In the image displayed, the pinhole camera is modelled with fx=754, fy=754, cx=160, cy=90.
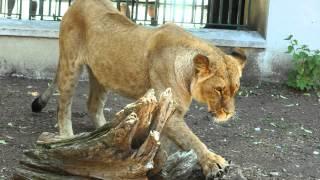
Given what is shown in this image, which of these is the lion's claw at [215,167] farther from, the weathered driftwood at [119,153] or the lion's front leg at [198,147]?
the weathered driftwood at [119,153]

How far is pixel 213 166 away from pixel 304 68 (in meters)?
4.97

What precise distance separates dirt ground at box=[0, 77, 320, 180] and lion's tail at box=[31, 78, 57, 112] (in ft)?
0.31

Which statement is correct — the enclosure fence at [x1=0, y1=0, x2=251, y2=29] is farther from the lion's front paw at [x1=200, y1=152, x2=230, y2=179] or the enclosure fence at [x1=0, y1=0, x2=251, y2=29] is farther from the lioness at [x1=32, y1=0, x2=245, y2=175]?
the lion's front paw at [x1=200, y1=152, x2=230, y2=179]

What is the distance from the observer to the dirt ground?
696 cm

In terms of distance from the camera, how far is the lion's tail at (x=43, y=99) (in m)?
8.07

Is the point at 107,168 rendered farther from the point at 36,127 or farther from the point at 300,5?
the point at 300,5

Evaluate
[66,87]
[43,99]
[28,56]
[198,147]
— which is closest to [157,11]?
[28,56]

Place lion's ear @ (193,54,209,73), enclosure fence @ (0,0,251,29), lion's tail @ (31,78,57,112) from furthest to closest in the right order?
enclosure fence @ (0,0,251,29)
lion's tail @ (31,78,57,112)
lion's ear @ (193,54,209,73)

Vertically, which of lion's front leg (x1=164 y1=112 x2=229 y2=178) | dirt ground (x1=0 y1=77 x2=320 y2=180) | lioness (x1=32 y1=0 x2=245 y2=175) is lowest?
dirt ground (x1=0 y1=77 x2=320 y2=180)

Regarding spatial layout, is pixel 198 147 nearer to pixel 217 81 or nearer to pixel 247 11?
pixel 217 81

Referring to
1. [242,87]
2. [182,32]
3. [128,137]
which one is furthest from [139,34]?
[242,87]

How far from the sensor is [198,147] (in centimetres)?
560

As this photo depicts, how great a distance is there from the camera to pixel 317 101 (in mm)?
9727

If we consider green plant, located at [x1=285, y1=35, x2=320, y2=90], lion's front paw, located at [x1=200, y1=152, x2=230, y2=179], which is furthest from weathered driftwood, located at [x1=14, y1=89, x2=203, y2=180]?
green plant, located at [x1=285, y1=35, x2=320, y2=90]
